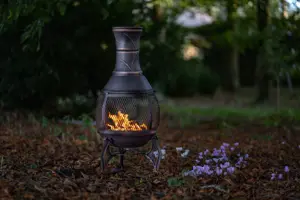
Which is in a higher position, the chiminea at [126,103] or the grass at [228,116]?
the chiminea at [126,103]

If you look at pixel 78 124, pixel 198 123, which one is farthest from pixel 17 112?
pixel 198 123

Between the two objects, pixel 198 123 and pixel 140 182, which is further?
pixel 198 123

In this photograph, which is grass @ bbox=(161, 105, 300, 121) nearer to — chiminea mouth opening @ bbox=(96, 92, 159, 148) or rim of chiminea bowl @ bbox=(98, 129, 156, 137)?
chiminea mouth opening @ bbox=(96, 92, 159, 148)

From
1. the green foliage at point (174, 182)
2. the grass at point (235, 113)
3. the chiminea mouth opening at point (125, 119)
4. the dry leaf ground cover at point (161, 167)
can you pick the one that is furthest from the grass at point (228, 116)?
the green foliage at point (174, 182)

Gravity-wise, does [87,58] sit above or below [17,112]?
above

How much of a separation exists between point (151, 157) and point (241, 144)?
2028 millimetres

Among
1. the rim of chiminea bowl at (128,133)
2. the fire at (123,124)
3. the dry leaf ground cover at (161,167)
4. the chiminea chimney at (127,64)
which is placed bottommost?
the dry leaf ground cover at (161,167)

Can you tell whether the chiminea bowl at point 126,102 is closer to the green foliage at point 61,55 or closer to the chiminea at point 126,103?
the chiminea at point 126,103

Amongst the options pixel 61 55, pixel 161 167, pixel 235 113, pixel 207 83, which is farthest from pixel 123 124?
pixel 207 83

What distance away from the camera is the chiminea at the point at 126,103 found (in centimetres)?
533

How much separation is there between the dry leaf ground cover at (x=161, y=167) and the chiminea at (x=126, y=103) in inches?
15.9

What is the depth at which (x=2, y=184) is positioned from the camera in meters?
4.68

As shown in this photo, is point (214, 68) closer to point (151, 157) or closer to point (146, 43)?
point (146, 43)

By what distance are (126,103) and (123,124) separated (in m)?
0.24
